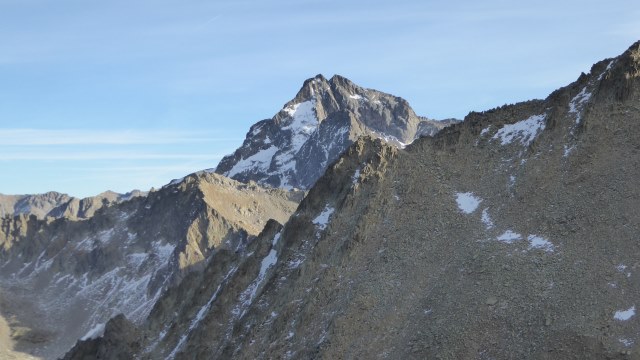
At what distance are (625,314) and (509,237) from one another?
13685mm

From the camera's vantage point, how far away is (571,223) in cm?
5716

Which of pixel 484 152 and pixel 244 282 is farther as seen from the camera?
pixel 244 282

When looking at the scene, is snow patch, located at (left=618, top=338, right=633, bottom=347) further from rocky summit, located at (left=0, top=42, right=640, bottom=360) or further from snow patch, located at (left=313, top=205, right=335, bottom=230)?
snow patch, located at (left=313, top=205, right=335, bottom=230)

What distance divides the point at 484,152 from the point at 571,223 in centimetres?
1622

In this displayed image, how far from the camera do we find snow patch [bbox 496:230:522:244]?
58834 millimetres

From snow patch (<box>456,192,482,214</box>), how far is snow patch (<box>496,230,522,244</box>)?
5.25 m

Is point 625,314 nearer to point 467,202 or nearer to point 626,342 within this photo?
point 626,342

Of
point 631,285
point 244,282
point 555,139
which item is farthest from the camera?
point 244,282

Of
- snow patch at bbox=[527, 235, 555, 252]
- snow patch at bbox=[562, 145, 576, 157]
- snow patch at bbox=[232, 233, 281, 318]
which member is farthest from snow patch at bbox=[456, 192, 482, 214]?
snow patch at bbox=[232, 233, 281, 318]

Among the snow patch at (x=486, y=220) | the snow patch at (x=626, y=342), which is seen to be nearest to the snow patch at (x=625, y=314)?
the snow patch at (x=626, y=342)

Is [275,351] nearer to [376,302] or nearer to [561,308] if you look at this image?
[376,302]

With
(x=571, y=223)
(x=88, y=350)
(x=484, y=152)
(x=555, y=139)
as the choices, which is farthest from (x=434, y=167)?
(x=88, y=350)

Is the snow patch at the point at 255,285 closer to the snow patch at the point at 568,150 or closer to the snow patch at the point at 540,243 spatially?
the snow patch at the point at 540,243

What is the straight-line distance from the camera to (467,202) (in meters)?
66.1
